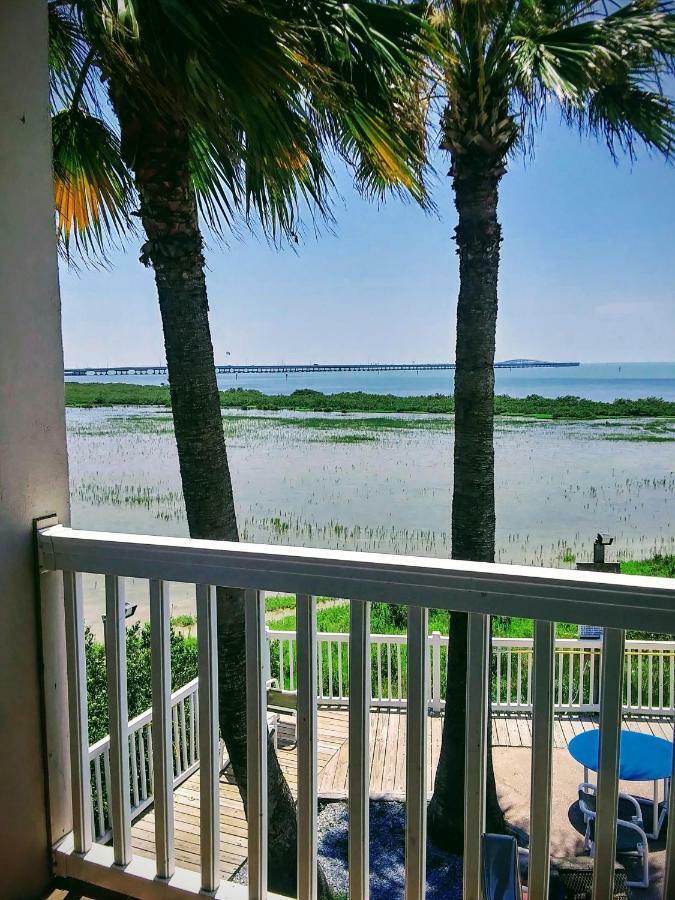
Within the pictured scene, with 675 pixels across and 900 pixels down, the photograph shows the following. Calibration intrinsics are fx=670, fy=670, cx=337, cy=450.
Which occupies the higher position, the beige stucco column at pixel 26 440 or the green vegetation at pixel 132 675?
the beige stucco column at pixel 26 440

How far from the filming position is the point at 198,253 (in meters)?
3.92

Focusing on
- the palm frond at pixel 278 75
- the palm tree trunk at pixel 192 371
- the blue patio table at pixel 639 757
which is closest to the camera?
the palm frond at pixel 278 75

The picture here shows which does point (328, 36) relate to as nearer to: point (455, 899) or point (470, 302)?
point (470, 302)

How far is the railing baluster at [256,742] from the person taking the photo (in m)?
1.19

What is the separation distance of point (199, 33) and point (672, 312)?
20.1m

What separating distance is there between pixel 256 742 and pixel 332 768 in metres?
5.61

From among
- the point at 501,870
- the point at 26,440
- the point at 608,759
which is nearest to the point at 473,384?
the point at 26,440

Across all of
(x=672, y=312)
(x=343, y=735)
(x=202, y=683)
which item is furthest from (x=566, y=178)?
(x=202, y=683)

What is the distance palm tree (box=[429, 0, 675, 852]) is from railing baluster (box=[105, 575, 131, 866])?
368 cm

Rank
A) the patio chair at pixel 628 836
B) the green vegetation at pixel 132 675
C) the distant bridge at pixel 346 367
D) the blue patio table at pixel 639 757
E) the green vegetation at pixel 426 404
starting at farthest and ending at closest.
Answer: the green vegetation at pixel 426 404 < the distant bridge at pixel 346 367 < the green vegetation at pixel 132 675 < the blue patio table at pixel 639 757 < the patio chair at pixel 628 836

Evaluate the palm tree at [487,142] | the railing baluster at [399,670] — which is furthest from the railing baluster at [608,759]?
the railing baluster at [399,670]

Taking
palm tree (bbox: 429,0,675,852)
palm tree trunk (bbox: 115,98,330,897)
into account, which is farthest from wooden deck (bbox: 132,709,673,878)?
palm tree trunk (bbox: 115,98,330,897)

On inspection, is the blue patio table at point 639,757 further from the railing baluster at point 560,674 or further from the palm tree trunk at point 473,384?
the railing baluster at point 560,674

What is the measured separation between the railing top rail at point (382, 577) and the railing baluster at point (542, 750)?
7cm
